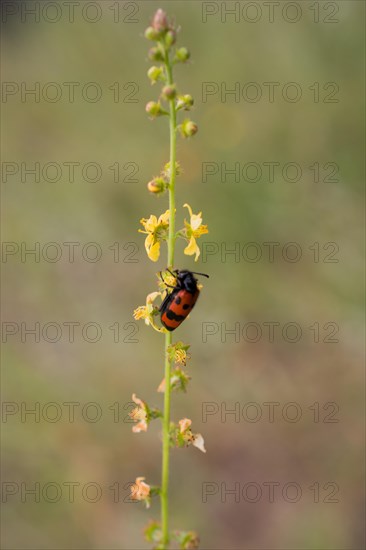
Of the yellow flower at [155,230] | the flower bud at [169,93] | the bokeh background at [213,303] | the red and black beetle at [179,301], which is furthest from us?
the bokeh background at [213,303]

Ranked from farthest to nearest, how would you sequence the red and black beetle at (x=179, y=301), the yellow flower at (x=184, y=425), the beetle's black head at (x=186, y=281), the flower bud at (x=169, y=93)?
the beetle's black head at (x=186, y=281), the red and black beetle at (x=179, y=301), the yellow flower at (x=184, y=425), the flower bud at (x=169, y=93)

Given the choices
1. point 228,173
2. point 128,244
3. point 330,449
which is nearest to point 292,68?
point 228,173

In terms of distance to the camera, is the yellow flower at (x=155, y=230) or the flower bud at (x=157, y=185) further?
the yellow flower at (x=155, y=230)

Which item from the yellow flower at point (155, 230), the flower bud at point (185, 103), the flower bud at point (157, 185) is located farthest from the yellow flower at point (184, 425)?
the flower bud at point (185, 103)

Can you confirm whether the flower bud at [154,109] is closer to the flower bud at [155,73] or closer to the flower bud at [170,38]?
the flower bud at [155,73]

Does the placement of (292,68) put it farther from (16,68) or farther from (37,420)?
(16,68)
